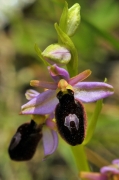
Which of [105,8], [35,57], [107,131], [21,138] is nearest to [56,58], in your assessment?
[21,138]

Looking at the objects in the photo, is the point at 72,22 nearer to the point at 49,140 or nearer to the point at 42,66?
the point at 49,140

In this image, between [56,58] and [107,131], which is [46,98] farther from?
[107,131]

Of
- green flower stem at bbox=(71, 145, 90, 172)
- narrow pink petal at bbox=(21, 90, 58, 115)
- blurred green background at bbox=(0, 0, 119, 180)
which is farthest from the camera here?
blurred green background at bbox=(0, 0, 119, 180)

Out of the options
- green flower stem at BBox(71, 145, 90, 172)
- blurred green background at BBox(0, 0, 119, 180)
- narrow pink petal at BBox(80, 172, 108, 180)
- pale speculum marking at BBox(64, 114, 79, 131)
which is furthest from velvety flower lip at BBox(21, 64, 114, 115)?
blurred green background at BBox(0, 0, 119, 180)

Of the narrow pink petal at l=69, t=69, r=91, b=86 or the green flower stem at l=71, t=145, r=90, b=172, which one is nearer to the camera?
the narrow pink petal at l=69, t=69, r=91, b=86

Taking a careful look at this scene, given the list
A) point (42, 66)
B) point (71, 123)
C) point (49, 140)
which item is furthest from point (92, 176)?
point (42, 66)

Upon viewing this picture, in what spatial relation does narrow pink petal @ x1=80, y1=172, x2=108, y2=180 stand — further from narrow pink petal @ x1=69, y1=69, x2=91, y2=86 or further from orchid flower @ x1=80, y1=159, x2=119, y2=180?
narrow pink petal @ x1=69, y1=69, x2=91, y2=86
